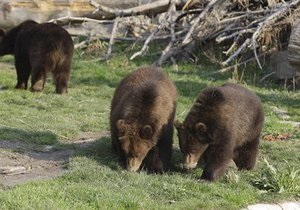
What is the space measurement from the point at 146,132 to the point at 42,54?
19.2 feet

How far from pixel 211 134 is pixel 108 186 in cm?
149

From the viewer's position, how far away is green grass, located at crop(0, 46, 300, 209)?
23.3ft

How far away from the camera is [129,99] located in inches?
343

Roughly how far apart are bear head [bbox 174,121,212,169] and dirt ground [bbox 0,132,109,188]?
5.00 feet

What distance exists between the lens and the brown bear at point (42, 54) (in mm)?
13680

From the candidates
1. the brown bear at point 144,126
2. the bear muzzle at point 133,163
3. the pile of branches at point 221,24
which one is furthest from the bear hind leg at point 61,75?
the bear muzzle at point 133,163

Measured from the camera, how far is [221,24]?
17484 millimetres

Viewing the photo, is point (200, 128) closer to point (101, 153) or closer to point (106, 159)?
point (106, 159)

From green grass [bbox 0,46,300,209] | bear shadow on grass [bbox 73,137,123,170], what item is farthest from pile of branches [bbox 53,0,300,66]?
bear shadow on grass [bbox 73,137,123,170]

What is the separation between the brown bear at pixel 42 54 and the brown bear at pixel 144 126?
4.98 m

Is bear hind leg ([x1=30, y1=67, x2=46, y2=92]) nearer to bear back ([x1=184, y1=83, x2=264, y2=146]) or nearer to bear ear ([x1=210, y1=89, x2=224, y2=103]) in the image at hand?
bear back ([x1=184, y1=83, x2=264, y2=146])

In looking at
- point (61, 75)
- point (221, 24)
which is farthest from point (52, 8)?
point (61, 75)

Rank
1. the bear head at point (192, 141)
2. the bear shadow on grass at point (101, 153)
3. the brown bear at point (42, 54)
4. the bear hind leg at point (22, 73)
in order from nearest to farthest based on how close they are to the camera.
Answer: the bear head at point (192, 141) < the bear shadow on grass at point (101, 153) < the brown bear at point (42, 54) < the bear hind leg at point (22, 73)

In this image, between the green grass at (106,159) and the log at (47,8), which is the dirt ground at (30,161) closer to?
the green grass at (106,159)
